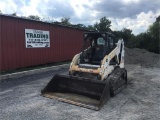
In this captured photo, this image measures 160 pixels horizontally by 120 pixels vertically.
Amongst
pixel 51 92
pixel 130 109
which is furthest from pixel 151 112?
pixel 51 92

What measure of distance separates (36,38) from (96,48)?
5.67 meters

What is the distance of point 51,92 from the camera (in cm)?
689

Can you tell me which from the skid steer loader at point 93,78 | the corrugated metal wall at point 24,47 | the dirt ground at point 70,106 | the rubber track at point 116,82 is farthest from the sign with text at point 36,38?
the rubber track at point 116,82

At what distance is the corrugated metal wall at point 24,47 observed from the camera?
10.4m

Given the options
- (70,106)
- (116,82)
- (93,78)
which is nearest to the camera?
(70,106)

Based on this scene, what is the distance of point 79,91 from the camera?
666cm

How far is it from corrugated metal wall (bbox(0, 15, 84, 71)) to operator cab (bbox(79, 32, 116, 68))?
466 centimetres

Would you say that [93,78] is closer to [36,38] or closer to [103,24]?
[36,38]

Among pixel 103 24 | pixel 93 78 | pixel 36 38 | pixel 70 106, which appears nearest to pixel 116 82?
pixel 93 78

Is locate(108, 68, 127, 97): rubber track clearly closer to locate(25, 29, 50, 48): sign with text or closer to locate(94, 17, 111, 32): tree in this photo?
locate(25, 29, 50, 48): sign with text

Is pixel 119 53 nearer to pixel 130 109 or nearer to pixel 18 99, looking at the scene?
pixel 130 109

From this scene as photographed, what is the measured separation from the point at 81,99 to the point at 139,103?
1793mm

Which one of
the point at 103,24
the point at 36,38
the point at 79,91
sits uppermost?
the point at 103,24

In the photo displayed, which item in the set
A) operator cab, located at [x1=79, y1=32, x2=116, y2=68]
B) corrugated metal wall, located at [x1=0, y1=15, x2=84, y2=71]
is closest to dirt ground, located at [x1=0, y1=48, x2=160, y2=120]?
operator cab, located at [x1=79, y1=32, x2=116, y2=68]
